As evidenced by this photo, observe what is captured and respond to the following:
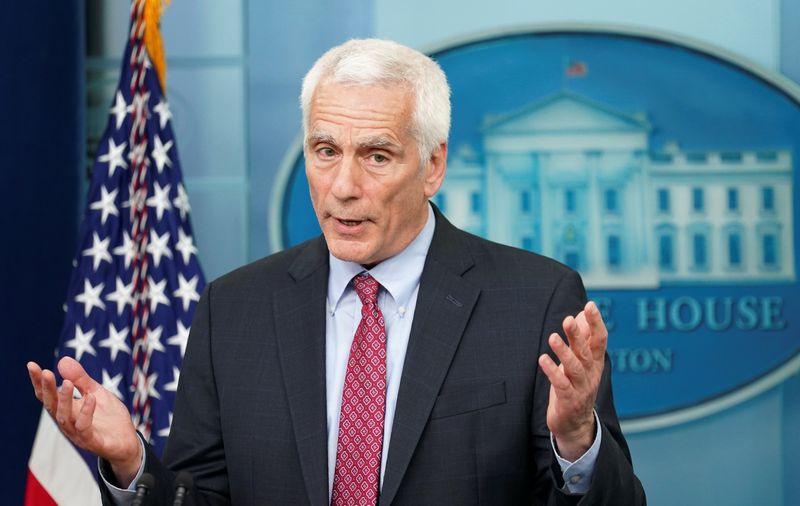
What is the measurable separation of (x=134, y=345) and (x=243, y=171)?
0.71 metres

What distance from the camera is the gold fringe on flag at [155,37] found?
3252 mm

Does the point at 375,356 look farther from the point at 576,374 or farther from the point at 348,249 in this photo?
the point at 576,374

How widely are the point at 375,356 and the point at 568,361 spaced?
0.45m

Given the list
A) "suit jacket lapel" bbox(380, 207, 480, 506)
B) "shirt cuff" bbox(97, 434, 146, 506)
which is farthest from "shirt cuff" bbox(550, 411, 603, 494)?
"shirt cuff" bbox(97, 434, 146, 506)

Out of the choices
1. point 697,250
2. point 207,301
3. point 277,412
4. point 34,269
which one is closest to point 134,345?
point 34,269

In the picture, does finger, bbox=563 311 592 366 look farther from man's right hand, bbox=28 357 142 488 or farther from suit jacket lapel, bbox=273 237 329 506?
man's right hand, bbox=28 357 142 488

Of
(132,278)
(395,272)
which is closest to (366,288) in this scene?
(395,272)

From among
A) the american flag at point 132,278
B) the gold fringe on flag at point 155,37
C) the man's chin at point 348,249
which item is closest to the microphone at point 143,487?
the man's chin at point 348,249

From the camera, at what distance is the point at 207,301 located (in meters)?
2.10

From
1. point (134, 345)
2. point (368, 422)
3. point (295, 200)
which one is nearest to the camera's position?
point (368, 422)

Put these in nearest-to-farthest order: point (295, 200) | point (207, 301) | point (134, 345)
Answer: point (207, 301) → point (134, 345) → point (295, 200)

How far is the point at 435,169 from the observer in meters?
2.08

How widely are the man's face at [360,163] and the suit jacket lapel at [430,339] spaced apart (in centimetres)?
12

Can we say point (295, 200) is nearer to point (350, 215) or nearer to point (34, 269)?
point (34, 269)
